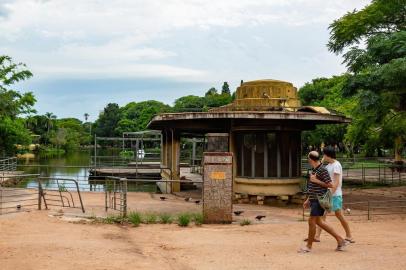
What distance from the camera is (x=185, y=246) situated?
32.4ft

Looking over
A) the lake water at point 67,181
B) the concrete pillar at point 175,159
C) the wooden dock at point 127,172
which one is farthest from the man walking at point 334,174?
the wooden dock at point 127,172

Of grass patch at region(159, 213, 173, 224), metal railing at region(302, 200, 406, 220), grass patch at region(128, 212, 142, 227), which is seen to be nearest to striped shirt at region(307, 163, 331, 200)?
grass patch at region(159, 213, 173, 224)

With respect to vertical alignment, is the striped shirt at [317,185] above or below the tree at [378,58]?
below

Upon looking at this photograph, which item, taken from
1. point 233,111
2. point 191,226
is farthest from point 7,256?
point 233,111

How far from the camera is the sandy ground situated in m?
8.25

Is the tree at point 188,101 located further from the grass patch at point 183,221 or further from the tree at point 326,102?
the grass patch at point 183,221

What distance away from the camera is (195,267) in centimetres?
809

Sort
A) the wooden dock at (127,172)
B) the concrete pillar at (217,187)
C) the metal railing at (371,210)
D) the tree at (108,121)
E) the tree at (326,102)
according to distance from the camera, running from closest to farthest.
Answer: the concrete pillar at (217,187) → the metal railing at (371,210) → the wooden dock at (127,172) → the tree at (326,102) → the tree at (108,121)

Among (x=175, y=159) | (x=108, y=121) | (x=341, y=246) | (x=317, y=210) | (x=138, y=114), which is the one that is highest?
(x=138, y=114)

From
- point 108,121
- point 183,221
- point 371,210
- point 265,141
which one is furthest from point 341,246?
point 108,121

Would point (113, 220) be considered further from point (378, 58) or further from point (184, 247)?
point (378, 58)

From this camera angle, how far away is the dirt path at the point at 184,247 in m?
8.23

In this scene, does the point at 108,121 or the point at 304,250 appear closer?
the point at 304,250

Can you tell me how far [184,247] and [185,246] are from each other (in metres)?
0.10
